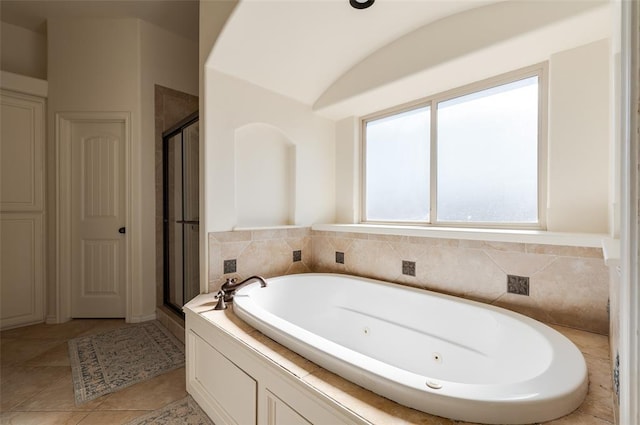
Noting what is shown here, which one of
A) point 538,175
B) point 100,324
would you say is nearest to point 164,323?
point 100,324

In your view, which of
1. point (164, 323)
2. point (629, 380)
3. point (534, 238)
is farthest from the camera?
point (164, 323)

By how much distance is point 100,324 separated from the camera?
8.67ft

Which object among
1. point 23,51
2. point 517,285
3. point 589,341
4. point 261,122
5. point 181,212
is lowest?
point 589,341

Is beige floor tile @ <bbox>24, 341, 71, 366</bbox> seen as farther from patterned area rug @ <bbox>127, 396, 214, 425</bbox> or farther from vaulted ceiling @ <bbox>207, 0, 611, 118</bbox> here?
vaulted ceiling @ <bbox>207, 0, 611, 118</bbox>

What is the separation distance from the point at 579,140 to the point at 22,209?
425 centimetres

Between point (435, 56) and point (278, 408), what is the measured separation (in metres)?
1.95

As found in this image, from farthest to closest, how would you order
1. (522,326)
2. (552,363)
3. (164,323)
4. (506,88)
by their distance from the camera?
(164,323) < (506,88) < (522,326) < (552,363)

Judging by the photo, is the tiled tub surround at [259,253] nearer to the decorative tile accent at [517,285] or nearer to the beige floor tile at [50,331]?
the decorative tile accent at [517,285]

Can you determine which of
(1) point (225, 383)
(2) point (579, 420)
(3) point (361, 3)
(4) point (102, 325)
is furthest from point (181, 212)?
(2) point (579, 420)

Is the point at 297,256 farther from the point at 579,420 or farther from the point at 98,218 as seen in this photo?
the point at 98,218

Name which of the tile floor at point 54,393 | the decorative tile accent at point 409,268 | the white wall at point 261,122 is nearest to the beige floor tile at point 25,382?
the tile floor at point 54,393

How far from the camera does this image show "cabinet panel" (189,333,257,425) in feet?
3.76

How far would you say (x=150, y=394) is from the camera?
165cm

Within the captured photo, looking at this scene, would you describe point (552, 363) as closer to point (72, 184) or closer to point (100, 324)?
point (100, 324)
